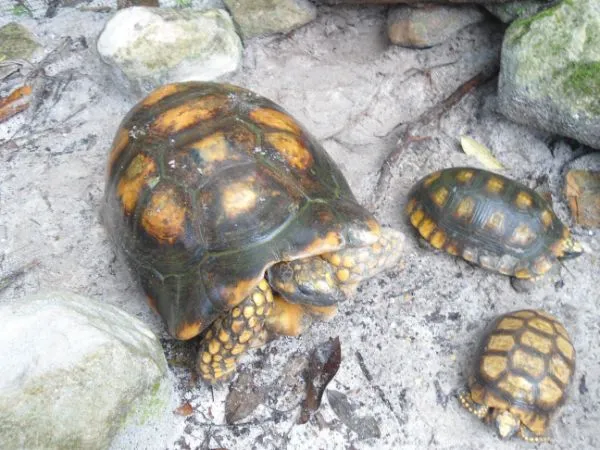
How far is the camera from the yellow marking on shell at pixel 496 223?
108 inches

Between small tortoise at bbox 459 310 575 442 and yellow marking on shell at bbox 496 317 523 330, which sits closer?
small tortoise at bbox 459 310 575 442

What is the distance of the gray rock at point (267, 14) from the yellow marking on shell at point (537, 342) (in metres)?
2.45

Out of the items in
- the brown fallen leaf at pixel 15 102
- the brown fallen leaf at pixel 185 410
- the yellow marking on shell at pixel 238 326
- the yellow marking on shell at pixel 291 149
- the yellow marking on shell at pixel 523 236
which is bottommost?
the brown fallen leaf at pixel 185 410

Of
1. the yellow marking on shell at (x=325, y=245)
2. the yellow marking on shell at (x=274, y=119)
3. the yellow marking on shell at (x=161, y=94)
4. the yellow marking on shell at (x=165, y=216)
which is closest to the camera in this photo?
the yellow marking on shell at (x=325, y=245)

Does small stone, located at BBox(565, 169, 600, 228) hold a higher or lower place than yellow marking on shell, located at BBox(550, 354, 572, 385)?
higher

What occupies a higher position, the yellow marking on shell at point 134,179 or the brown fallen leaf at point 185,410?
the yellow marking on shell at point 134,179

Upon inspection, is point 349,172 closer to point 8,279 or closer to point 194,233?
point 194,233

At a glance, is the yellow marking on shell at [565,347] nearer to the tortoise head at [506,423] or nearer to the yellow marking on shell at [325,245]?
the tortoise head at [506,423]

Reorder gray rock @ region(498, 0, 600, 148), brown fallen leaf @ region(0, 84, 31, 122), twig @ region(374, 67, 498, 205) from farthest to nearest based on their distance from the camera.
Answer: brown fallen leaf @ region(0, 84, 31, 122)
twig @ region(374, 67, 498, 205)
gray rock @ region(498, 0, 600, 148)

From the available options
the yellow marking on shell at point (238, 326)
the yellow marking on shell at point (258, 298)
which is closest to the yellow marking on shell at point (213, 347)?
the yellow marking on shell at point (238, 326)

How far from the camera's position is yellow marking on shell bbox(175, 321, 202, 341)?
2.25 m

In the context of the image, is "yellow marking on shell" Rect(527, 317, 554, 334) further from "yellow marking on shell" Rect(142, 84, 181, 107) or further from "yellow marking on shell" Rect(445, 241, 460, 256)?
"yellow marking on shell" Rect(142, 84, 181, 107)

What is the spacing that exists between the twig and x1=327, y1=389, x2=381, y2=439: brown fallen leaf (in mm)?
1217

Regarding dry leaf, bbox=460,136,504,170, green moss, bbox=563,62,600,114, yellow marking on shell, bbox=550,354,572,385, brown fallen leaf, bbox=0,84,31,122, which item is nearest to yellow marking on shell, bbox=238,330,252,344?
yellow marking on shell, bbox=550,354,572,385
